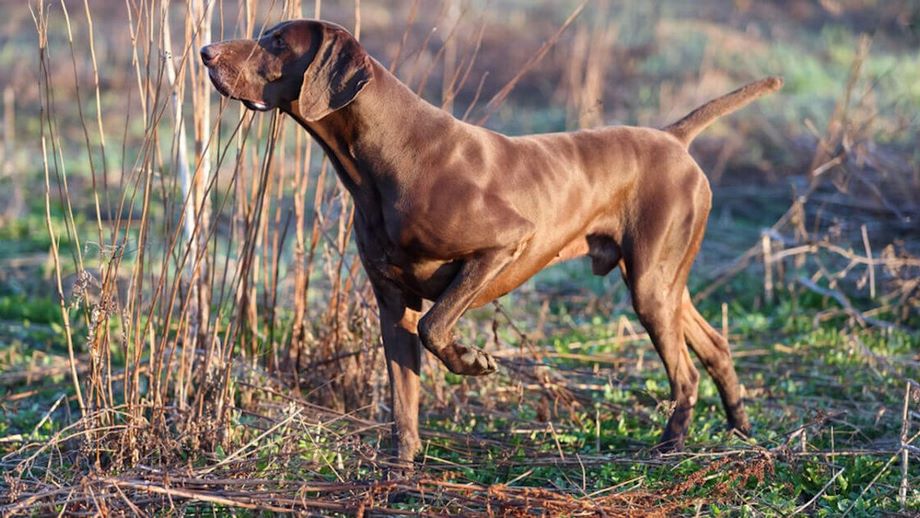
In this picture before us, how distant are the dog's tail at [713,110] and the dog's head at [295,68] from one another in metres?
1.53

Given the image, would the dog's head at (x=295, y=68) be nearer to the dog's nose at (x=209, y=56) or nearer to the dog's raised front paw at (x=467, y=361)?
the dog's nose at (x=209, y=56)

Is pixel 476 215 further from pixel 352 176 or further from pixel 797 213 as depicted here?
pixel 797 213

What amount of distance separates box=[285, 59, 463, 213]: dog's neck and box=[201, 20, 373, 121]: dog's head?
0.33 feet

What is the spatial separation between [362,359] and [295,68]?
5.43 feet

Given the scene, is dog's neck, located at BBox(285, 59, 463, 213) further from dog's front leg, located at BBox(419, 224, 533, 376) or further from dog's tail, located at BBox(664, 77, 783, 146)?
dog's tail, located at BBox(664, 77, 783, 146)

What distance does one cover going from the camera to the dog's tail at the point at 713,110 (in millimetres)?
4520

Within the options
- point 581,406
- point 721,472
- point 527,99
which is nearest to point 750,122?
point 527,99

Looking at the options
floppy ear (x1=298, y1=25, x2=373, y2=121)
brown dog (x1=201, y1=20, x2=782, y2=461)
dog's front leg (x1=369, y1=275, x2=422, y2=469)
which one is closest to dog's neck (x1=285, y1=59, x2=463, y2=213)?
brown dog (x1=201, y1=20, x2=782, y2=461)

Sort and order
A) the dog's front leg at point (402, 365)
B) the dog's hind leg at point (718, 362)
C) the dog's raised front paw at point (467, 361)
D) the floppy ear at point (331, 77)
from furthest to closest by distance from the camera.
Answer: the dog's hind leg at point (718, 362) < the dog's front leg at point (402, 365) < the dog's raised front paw at point (467, 361) < the floppy ear at point (331, 77)

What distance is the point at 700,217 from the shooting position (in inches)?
171

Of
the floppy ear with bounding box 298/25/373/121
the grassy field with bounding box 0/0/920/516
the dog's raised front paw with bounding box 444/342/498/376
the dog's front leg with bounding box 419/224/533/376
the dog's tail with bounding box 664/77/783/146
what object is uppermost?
the floppy ear with bounding box 298/25/373/121

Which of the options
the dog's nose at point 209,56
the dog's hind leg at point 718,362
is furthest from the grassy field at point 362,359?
the dog's nose at point 209,56

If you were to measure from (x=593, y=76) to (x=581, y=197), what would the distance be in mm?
6858

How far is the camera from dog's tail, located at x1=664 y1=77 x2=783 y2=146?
14.8 feet
